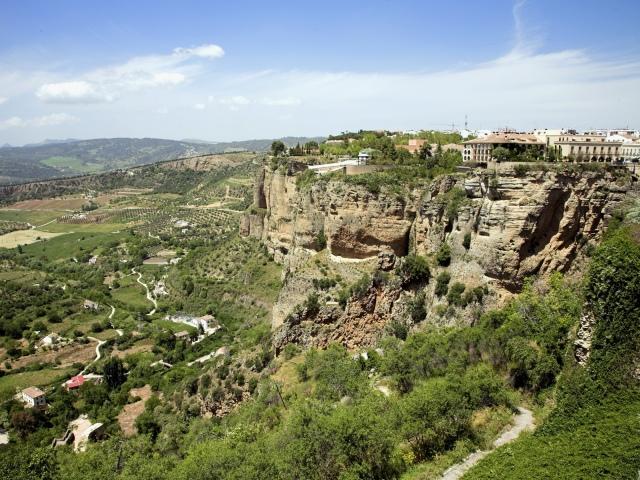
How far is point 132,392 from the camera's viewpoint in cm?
4559

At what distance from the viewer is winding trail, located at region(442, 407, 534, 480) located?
54.7 ft

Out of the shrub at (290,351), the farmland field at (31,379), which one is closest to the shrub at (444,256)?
the shrub at (290,351)

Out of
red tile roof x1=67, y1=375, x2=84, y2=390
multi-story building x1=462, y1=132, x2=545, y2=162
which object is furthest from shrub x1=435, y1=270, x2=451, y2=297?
red tile roof x1=67, y1=375, x2=84, y2=390

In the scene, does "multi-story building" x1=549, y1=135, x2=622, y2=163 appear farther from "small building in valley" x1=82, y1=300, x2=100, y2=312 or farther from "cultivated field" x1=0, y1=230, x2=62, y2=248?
"cultivated field" x1=0, y1=230, x2=62, y2=248

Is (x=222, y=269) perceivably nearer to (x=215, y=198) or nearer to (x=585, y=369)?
(x=585, y=369)

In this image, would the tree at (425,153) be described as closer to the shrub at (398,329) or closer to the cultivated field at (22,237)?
the shrub at (398,329)

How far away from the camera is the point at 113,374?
48.0 metres

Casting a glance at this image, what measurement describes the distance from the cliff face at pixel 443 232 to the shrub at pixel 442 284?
43 centimetres

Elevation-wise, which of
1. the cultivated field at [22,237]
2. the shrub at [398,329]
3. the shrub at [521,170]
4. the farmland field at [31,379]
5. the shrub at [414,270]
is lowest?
the farmland field at [31,379]

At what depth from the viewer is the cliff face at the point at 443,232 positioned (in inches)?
1040

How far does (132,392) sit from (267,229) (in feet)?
71.0

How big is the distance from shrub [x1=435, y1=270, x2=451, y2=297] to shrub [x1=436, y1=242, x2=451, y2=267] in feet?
2.65

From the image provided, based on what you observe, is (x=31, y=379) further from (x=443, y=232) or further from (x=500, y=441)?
(x=500, y=441)

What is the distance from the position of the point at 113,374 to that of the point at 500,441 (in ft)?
134
